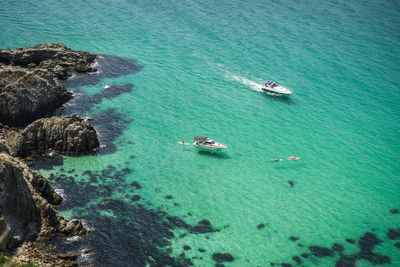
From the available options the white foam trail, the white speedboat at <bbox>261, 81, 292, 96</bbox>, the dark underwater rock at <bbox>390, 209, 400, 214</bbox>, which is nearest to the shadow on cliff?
the white foam trail

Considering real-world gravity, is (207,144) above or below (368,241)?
above

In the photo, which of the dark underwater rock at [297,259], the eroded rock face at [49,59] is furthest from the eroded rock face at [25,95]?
the dark underwater rock at [297,259]

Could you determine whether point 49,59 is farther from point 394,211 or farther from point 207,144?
point 394,211

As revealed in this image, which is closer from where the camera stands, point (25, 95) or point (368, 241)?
point (368, 241)

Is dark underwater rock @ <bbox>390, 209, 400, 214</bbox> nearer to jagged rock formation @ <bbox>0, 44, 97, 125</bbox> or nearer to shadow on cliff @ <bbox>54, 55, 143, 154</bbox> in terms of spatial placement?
shadow on cliff @ <bbox>54, 55, 143, 154</bbox>

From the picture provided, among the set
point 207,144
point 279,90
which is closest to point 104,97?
point 207,144

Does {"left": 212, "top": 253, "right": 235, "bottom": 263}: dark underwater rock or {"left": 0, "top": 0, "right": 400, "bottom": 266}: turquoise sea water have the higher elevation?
{"left": 0, "top": 0, "right": 400, "bottom": 266}: turquoise sea water

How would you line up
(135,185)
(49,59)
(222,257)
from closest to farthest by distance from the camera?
(222,257)
(135,185)
(49,59)
